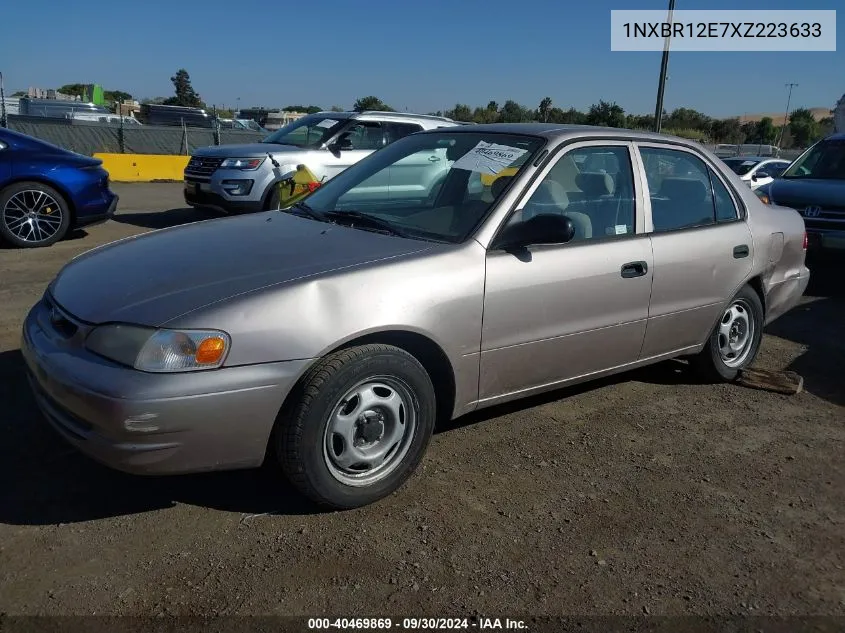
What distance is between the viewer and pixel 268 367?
2689 millimetres

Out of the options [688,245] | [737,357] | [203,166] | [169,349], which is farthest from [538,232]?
[203,166]

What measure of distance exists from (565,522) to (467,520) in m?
0.42

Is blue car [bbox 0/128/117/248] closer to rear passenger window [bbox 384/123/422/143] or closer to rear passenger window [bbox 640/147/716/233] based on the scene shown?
rear passenger window [bbox 384/123/422/143]

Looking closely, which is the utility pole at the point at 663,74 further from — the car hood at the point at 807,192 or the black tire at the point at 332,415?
the black tire at the point at 332,415

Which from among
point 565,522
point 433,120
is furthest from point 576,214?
point 433,120

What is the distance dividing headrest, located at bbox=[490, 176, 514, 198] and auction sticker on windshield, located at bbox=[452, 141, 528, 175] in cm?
8

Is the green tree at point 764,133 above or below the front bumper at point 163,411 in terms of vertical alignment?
above

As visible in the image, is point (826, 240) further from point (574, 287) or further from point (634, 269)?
point (574, 287)

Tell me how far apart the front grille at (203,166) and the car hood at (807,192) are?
7.18 meters

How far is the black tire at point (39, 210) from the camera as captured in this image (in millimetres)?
7871

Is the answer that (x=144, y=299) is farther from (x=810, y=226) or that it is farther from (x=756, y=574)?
(x=810, y=226)

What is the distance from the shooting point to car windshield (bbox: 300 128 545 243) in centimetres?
355

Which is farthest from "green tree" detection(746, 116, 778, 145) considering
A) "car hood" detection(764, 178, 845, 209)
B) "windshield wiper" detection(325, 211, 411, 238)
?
"windshield wiper" detection(325, 211, 411, 238)

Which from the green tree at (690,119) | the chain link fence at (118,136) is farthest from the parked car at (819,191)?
the green tree at (690,119)
